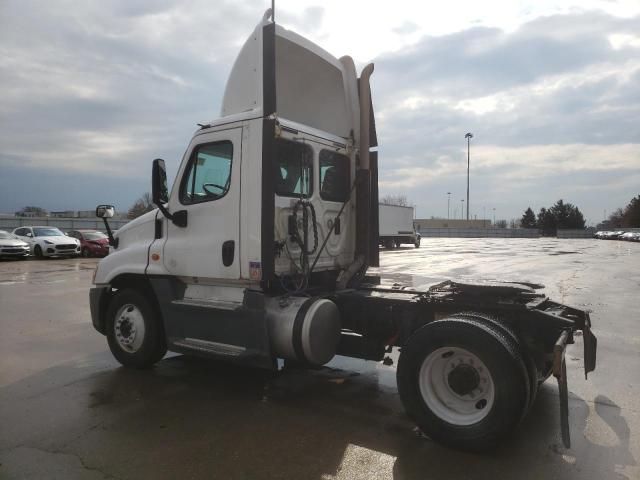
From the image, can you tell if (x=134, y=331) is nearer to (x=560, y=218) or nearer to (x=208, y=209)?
(x=208, y=209)

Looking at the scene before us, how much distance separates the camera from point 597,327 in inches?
338

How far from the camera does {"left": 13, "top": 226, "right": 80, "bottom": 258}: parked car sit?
80.9 ft

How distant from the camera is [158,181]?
17.9 feet

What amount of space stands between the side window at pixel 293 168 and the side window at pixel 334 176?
0.23 meters

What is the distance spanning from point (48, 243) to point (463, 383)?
83.2ft

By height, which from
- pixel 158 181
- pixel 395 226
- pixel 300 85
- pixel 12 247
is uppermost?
pixel 300 85

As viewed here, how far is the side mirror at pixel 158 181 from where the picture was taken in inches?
215

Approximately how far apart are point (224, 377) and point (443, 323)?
9.59ft

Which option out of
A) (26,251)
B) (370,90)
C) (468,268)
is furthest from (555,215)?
(370,90)

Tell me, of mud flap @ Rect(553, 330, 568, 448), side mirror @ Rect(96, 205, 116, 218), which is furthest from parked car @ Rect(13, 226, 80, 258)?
mud flap @ Rect(553, 330, 568, 448)

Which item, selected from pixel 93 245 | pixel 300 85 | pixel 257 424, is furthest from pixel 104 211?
pixel 93 245

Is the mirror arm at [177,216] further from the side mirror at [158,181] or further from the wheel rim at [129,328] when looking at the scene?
the wheel rim at [129,328]

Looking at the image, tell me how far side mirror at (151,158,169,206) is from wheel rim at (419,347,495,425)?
11.1ft

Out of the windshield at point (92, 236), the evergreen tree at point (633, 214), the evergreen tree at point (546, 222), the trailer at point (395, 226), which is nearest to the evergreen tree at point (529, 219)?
the evergreen tree at point (546, 222)
